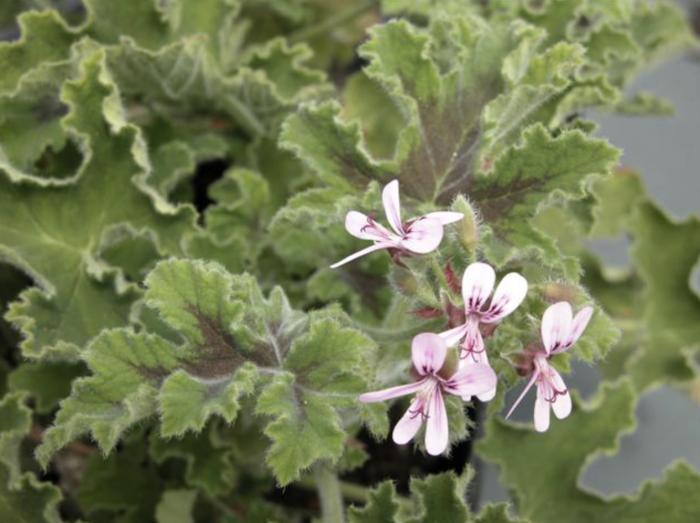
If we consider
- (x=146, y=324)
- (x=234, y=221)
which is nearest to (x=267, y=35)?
(x=234, y=221)

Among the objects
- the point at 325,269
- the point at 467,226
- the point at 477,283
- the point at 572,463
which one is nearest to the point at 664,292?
the point at 572,463

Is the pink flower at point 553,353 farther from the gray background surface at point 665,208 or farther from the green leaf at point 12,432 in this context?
the green leaf at point 12,432

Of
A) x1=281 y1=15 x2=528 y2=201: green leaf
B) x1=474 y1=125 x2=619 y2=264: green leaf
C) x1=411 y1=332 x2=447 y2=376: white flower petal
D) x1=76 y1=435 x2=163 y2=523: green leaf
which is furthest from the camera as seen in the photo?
x1=76 y1=435 x2=163 y2=523: green leaf

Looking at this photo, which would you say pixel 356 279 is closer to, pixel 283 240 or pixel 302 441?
pixel 283 240

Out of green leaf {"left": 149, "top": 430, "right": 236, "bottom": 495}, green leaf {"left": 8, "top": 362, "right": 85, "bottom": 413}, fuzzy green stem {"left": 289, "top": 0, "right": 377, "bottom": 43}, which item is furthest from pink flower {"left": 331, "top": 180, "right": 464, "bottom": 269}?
fuzzy green stem {"left": 289, "top": 0, "right": 377, "bottom": 43}

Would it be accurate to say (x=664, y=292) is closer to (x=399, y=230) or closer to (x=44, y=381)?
(x=399, y=230)

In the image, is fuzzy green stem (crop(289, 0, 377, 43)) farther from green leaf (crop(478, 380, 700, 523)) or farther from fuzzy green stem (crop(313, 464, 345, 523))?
fuzzy green stem (crop(313, 464, 345, 523))
